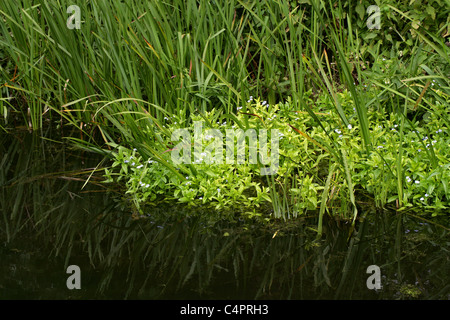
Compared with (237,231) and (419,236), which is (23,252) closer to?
(237,231)

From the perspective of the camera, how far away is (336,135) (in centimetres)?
357

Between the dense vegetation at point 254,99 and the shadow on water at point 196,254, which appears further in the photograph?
the dense vegetation at point 254,99

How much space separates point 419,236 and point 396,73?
1.57 m

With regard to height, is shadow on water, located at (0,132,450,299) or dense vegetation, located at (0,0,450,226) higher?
dense vegetation, located at (0,0,450,226)

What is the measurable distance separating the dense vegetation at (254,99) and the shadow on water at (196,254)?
0.55 feet

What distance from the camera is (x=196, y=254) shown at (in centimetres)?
282

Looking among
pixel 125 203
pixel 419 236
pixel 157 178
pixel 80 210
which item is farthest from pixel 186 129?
pixel 419 236

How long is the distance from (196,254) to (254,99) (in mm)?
1481

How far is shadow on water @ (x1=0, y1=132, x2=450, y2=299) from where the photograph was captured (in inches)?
97.8

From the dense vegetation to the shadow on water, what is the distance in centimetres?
17

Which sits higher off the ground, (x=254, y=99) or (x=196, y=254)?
(x=254, y=99)

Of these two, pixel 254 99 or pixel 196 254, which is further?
pixel 254 99

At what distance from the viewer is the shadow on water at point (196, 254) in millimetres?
2484

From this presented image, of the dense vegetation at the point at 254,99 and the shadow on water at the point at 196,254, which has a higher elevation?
the dense vegetation at the point at 254,99
